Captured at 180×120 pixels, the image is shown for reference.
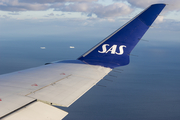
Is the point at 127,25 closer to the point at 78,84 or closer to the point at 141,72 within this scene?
the point at 78,84

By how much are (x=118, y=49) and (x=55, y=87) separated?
7.63m

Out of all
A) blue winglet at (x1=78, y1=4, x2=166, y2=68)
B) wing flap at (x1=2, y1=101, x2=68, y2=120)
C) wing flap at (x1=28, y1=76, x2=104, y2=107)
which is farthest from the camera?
blue winglet at (x1=78, y1=4, x2=166, y2=68)

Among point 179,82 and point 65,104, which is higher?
point 65,104

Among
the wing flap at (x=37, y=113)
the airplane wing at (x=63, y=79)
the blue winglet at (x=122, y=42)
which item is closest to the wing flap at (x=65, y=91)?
the airplane wing at (x=63, y=79)

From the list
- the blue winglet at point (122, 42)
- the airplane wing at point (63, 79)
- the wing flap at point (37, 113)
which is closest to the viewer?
the wing flap at point (37, 113)

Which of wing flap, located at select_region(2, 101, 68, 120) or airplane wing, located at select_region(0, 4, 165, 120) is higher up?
airplane wing, located at select_region(0, 4, 165, 120)

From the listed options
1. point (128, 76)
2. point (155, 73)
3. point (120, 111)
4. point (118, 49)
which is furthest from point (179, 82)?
point (118, 49)

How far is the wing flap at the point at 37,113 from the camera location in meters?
6.16

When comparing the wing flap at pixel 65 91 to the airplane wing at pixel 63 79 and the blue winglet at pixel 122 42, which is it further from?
the blue winglet at pixel 122 42

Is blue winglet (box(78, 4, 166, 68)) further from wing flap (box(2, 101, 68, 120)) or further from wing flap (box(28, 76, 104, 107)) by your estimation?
wing flap (box(2, 101, 68, 120))

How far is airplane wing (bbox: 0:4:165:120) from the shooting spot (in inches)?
273

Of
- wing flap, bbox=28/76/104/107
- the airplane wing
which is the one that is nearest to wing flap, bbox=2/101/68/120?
the airplane wing

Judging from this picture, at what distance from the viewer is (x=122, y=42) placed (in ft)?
47.5

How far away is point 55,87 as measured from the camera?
10.0m
